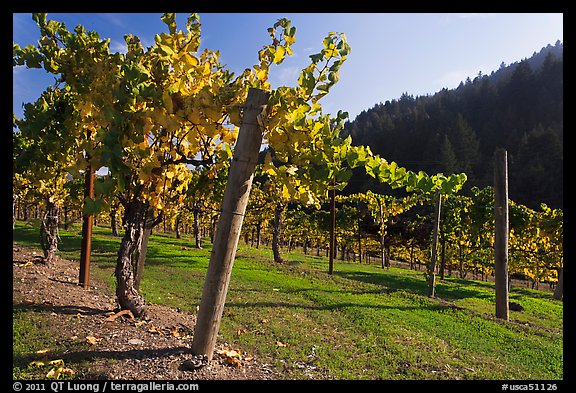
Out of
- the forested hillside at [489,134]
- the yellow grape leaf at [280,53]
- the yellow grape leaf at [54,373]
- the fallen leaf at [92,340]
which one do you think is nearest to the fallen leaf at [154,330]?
the fallen leaf at [92,340]

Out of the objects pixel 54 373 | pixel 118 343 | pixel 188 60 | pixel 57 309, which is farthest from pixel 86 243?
pixel 188 60

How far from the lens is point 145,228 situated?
5387mm

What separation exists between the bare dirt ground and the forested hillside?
192ft

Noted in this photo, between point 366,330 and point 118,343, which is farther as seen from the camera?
point 366,330

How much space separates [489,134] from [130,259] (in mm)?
101199

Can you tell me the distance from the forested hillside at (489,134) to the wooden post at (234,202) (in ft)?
197

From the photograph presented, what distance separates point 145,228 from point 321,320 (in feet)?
14.3

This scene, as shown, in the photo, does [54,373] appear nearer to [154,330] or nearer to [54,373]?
[54,373]

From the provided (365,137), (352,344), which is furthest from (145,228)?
(365,137)

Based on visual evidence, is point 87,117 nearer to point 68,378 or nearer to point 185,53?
point 185,53

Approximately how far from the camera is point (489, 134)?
8844 centimetres

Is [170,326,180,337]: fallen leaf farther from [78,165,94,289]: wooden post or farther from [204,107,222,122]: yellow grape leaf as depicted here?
[78,165,94,289]: wooden post

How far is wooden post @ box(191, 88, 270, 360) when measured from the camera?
3158mm

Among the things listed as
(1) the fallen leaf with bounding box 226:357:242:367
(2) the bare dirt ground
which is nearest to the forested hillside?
(2) the bare dirt ground
